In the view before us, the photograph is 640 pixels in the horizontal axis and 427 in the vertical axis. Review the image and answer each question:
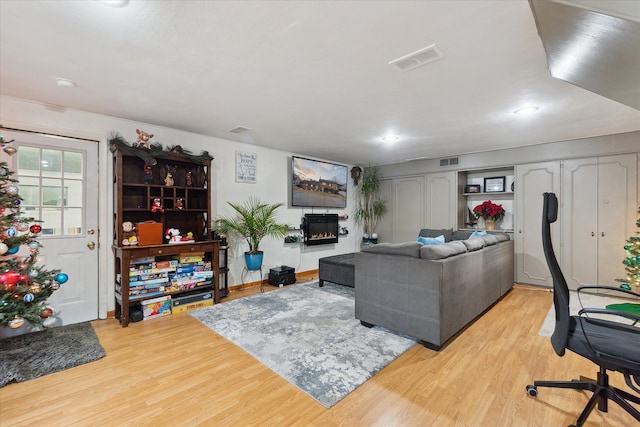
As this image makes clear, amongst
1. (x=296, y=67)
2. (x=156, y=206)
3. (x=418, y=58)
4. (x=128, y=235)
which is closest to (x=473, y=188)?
(x=418, y=58)

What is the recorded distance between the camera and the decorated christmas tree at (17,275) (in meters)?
2.00

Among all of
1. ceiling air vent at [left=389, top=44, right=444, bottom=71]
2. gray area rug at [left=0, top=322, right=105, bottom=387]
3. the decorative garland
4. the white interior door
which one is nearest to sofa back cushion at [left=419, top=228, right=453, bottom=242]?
ceiling air vent at [left=389, top=44, right=444, bottom=71]

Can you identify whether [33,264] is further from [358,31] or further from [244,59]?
[358,31]

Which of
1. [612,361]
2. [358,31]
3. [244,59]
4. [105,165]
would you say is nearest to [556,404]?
[612,361]

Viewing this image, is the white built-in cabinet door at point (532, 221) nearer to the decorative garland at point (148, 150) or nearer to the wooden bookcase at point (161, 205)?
the wooden bookcase at point (161, 205)

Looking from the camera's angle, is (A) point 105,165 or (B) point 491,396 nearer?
(B) point 491,396

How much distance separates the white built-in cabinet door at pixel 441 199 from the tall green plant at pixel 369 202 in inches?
43.8

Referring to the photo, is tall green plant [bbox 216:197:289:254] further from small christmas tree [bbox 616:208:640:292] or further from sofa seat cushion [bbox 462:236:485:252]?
small christmas tree [bbox 616:208:640:292]

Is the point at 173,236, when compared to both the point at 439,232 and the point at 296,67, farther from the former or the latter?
the point at 439,232

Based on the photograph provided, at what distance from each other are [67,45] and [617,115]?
17.5ft

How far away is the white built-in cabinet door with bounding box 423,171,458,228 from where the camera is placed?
5.63 m

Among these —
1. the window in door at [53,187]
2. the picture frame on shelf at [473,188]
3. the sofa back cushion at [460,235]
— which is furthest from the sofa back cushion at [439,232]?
the window in door at [53,187]

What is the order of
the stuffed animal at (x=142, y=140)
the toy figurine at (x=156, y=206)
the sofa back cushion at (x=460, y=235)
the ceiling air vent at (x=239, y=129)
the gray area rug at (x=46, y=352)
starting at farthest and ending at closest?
the sofa back cushion at (x=460, y=235), the ceiling air vent at (x=239, y=129), the toy figurine at (x=156, y=206), the stuffed animal at (x=142, y=140), the gray area rug at (x=46, y=352)

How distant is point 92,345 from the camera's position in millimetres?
2652
